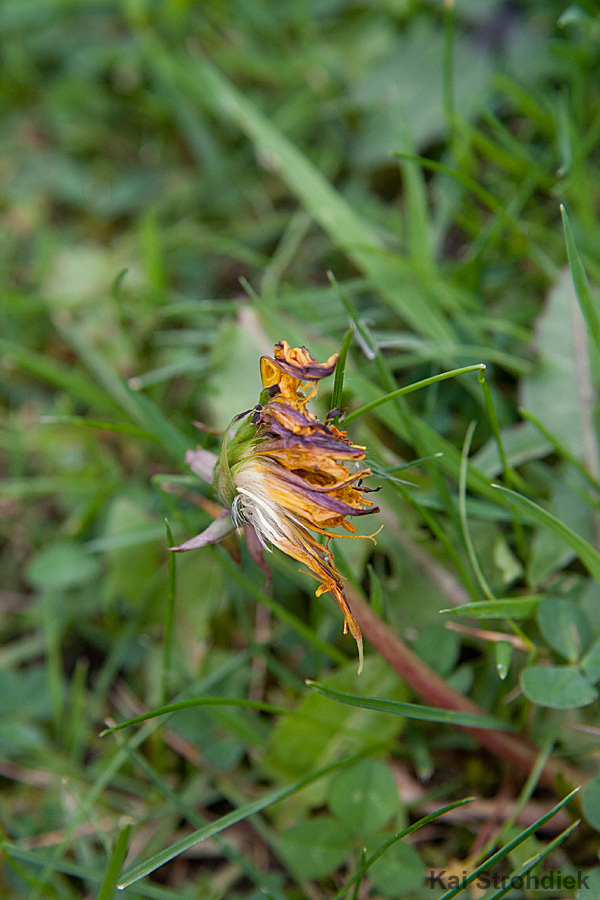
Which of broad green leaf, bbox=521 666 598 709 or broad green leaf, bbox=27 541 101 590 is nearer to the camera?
broad green leaf, bbox=521 666 598 709

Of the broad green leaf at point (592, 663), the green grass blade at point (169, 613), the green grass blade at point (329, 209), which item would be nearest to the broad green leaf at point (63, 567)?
the green grass blade at point (169, 613)

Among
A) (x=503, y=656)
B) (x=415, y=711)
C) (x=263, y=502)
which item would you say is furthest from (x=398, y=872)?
(x=263, y=502)

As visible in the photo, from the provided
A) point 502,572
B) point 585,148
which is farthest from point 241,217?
point 502,572

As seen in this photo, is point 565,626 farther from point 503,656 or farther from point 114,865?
point 114,865

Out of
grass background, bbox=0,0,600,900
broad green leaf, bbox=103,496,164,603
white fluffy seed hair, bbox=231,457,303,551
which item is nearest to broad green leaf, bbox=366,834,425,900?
grass background, bbox=0,0,600,900

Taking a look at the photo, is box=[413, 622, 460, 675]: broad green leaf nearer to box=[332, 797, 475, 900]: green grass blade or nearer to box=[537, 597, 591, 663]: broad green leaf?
box=[537, 597, 591, 663]: broad green leaf

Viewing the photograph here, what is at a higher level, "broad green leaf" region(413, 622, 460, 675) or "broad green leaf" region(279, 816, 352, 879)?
"broad green leaf" region(413, 622, 460, 675)

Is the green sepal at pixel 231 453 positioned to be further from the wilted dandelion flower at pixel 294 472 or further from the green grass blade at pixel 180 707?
the green grass blade at pixel 180 707
